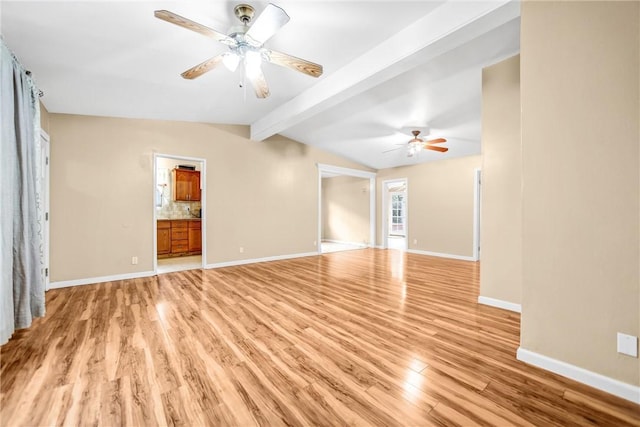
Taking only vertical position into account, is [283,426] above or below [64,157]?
below

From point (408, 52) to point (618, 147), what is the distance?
1.67m

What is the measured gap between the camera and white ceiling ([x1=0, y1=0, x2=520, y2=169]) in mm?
2066

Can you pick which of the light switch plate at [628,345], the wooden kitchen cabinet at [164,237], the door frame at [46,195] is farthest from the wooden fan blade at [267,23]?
the wooden kitchen cabinet at [164,237]

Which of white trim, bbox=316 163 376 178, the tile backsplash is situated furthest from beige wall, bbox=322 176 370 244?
the tile backsplash

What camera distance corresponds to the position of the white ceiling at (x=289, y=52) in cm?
207

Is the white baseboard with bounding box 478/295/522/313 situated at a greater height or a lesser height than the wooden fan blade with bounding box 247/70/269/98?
lesser

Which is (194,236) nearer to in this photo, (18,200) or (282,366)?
(18,200)

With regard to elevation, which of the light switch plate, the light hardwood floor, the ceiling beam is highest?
the ceiling beam

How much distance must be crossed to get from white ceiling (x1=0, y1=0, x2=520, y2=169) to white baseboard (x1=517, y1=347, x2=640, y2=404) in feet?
8.10

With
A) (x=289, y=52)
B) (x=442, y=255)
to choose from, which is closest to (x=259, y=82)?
(x=289, y=52)

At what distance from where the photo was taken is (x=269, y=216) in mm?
5852

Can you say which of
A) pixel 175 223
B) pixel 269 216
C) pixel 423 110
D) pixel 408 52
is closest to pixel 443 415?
pixel 408 52

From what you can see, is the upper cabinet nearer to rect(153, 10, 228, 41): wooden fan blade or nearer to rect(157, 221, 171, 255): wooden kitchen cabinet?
rect(157, 221, 171, 255): wooden kitchen cabinet

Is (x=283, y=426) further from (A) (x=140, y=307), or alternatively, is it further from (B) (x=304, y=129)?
(B) (x=304, y=129)
